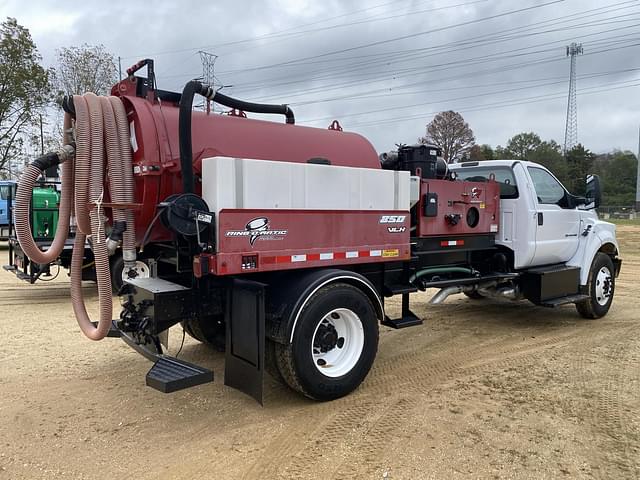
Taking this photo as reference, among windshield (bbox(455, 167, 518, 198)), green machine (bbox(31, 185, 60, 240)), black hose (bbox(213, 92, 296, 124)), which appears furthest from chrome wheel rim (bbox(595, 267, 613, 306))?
green machine (bbox(31, 185, 60, 240))

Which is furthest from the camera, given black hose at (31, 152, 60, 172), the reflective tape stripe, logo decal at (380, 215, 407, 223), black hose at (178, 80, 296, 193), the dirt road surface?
the reflective tape stripe

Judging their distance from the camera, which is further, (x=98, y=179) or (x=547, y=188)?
(x=547, y=188)

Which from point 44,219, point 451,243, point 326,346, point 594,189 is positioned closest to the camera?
point 326,346

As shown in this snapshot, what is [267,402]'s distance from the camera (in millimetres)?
4602

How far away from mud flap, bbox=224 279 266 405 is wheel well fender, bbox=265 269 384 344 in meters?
0.22

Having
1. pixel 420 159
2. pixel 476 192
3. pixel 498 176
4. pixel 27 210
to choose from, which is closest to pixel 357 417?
pixel 420 159

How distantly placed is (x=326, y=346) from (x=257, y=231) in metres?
1.21

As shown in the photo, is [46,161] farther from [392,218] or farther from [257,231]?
[392,218]

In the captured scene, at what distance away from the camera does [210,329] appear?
5305 mm

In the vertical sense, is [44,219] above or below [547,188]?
below

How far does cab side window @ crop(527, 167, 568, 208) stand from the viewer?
7.16 meters

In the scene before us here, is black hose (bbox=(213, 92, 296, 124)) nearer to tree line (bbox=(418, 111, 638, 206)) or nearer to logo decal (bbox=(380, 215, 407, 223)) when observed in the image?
logo decal (bbox=(380, 215, 407, 223))

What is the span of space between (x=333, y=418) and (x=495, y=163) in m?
4.53

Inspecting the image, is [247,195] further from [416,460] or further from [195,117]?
[416,460]
